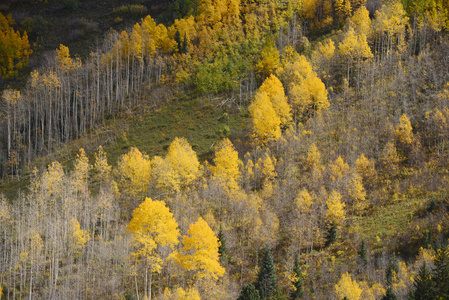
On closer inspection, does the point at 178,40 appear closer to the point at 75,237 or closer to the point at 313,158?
the point at 313,158

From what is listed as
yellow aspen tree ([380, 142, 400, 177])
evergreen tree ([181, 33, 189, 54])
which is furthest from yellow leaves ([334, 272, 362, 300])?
→ evergreen tree ([181, 33, 189, 54])

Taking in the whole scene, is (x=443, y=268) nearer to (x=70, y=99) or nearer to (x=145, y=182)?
(x=145, y=182)

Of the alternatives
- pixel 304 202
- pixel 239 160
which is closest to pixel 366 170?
pixel 304 202

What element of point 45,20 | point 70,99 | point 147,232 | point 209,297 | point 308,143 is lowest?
point 209,297

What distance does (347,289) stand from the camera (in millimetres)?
52500

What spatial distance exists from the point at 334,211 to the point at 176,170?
28.5 metres

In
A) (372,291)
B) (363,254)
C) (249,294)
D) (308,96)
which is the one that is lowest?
(372,291)

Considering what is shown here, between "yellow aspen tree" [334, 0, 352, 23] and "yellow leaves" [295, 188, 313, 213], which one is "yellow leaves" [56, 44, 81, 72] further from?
"yellow leaves" [295, 188, 313, 213]

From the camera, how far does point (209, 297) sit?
165ft

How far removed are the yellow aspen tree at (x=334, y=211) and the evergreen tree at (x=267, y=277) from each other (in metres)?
13.3

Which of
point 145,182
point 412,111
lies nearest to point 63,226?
point 145,182

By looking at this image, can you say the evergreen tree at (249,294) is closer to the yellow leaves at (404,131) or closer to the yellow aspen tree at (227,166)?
the yellow aspen tree at (227,166)

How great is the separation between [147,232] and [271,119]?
4533 centimetres

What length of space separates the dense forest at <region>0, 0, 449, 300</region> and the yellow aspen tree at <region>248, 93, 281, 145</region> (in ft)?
1.32
